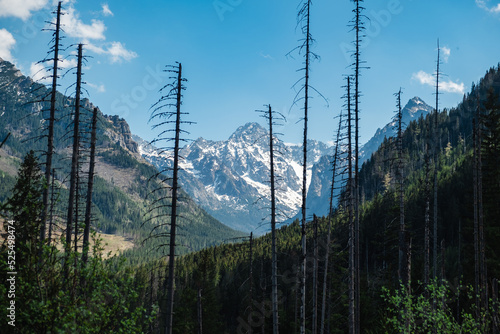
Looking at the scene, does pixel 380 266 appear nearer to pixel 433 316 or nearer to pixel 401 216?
pixel 401 216

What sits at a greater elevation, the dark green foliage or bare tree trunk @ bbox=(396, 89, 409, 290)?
bare tree trunk @ bbox=(396, 89, 409, 290)

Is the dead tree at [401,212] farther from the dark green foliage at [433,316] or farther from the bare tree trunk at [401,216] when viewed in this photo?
the dark green foliage at [433,316]

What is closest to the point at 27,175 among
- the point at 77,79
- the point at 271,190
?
the point at 77,79

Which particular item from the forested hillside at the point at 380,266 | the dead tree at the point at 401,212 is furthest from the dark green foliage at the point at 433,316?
the dead tree at the point at 401,212

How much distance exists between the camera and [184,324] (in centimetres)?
3953

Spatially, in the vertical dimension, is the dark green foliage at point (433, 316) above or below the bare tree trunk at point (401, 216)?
below

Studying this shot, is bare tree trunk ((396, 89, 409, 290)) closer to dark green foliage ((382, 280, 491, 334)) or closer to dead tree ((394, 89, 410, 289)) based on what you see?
dead tree ((394, 89, 410, 289))

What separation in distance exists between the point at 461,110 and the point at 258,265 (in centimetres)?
14080

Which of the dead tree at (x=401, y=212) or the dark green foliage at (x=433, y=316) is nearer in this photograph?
the dark green foliage at (x=433, y=316)

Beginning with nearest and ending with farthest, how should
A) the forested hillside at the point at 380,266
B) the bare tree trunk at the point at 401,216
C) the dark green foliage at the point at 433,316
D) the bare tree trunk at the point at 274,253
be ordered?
1. the dark green foliage at the point at 433,316
2. the bare tree trunk at the point at 274,253
3. the bare tree trunk at the point at 401,216
4. the forested hillside at the point at 380,266

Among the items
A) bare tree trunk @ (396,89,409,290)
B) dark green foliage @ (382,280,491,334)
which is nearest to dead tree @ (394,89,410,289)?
bare tree trunk @ (396,89,409,290)

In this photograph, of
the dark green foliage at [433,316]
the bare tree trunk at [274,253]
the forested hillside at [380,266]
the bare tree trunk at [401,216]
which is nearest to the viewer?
the dark green foliage at [433,316]

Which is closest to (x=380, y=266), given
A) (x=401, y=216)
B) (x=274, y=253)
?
(x=401, y=216)

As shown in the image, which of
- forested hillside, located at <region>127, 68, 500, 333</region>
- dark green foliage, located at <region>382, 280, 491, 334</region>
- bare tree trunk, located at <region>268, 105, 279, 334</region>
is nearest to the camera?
dark green foliage, located at <region>382, 280, 491, 334</region>
